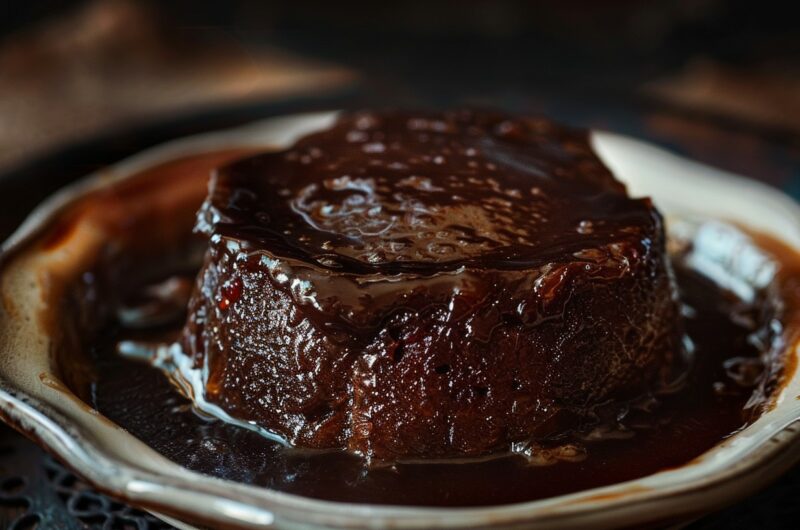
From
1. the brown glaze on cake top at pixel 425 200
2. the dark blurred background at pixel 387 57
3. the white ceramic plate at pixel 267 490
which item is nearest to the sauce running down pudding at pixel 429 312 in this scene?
the brown glaze on cake top at pixel 425 200

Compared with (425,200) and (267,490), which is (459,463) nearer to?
(267,490)

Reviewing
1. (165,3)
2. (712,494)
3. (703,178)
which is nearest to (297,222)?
(712,494)

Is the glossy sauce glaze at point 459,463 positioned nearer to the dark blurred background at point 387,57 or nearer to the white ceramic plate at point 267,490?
the white ceramic plate at point 267,490

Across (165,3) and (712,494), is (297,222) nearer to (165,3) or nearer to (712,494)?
(712,494)

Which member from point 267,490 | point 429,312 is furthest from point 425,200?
point 267,490

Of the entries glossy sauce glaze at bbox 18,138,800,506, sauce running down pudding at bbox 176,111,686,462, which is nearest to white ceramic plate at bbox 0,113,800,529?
glossy sauce glaze at bbox 18,138,800,506

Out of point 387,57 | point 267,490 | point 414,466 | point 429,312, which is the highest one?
point 429,312
